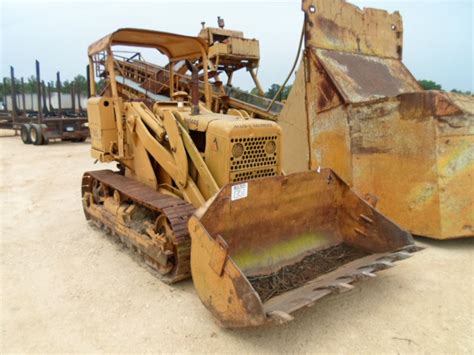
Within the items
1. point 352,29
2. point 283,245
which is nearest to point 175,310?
point 283,245

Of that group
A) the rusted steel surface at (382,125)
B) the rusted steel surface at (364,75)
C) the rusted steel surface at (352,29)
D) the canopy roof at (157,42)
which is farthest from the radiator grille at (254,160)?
the rusted steel surface at (352,29)

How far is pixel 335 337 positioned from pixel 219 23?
9257 millimetres

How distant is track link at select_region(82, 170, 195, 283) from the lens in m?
3.53

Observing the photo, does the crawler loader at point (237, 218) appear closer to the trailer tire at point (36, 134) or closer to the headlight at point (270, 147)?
the headlight at point (270, 147)

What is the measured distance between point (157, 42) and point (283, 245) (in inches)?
128

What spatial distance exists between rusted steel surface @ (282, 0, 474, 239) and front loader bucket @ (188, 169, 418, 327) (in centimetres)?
104

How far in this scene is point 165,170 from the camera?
14.1ft

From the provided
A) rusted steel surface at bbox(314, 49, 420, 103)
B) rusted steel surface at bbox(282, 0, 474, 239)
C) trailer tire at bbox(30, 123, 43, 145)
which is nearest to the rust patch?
rusted steel surface at bbox(282, 0, 474, 239)

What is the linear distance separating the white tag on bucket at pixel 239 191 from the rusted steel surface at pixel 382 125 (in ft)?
6.55

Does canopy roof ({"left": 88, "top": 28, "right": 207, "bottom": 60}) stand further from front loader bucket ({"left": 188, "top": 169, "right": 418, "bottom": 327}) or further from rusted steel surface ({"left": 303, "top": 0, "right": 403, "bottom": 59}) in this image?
front loader bucket ({"left": 188, "top": 169, "right": 418, "bottom": 327})

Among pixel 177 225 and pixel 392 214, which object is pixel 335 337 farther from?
pixel 392 214

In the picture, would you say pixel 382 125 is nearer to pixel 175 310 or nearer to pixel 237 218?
pixel 237 218

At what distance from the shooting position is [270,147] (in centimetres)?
380

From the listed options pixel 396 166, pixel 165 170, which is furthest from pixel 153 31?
pixel 396 166
